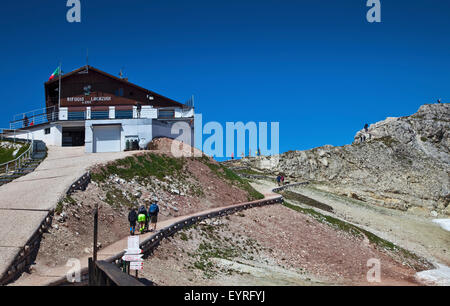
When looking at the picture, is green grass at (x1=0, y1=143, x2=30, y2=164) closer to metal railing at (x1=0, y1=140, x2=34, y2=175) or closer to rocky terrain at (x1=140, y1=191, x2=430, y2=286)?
metal railing at (x1=0, y1=140, x2=34, y2=175)

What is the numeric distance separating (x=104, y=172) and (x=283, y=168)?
167 ft

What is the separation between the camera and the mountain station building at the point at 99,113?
43719mm

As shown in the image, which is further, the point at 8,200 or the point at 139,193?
the point at 139,193

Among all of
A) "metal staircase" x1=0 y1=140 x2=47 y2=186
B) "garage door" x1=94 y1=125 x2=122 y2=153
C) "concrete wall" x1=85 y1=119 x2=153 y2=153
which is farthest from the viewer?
"garage door" x1=94 y1=125 x2=122 y2=153

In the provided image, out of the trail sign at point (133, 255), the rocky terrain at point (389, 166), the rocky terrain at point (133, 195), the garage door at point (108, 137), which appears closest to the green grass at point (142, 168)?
the rocky terrain at point (133, 195)

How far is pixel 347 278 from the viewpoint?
987 inches

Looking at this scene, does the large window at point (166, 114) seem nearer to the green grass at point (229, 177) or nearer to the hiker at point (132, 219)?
the green grass at point (229, 177)

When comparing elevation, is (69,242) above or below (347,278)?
above

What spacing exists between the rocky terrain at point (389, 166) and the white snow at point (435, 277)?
3170 centimetres

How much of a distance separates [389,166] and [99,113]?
56.9 m

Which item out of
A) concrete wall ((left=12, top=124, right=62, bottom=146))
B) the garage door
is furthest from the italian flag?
the garage door

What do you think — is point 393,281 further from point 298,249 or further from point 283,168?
point 283,168

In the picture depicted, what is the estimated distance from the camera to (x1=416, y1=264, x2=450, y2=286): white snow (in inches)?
1129
